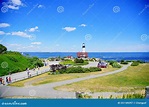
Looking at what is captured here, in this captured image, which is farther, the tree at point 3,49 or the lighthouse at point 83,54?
the lighthouse at point 83,54

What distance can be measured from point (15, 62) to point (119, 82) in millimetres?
2253

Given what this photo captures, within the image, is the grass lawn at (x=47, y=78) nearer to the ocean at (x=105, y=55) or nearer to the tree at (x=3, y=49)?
the ocean at (x=105, y=55)

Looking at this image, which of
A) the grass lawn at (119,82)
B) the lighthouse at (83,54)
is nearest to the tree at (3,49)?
the grass lawn at (119,82)

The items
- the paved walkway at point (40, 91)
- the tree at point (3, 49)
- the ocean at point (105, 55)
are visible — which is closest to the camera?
the paved walkway at point (40, 91)

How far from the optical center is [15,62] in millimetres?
6879

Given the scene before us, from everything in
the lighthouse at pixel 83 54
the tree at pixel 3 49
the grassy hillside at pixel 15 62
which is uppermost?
the tree at pixel 3 49

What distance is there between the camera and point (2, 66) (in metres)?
6.73

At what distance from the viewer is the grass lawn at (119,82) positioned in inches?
257

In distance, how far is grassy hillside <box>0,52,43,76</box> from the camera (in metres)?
6.74

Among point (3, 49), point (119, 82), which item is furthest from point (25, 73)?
point (119, 82)

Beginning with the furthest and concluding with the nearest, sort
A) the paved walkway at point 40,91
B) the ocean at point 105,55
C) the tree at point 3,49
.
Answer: the ocean at point 105,55, the tree at point 3,49, the paved walkway at point 40,91

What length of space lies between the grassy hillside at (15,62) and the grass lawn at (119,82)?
890 mm

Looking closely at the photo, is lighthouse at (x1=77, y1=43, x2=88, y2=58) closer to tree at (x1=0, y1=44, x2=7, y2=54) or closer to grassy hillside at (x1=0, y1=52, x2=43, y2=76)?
grassy hillside at (x1=0, y1=52, x2=43, y2=76)

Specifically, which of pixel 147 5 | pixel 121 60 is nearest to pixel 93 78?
pixel 121 60
